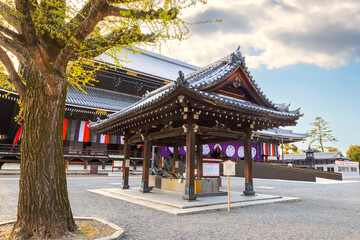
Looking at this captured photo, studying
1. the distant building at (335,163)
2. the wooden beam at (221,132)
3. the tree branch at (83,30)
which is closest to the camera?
the tree branch at (83,30)

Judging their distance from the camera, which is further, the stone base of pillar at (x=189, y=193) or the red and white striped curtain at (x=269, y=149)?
the red and white striped curtain at (x=269, y=149)

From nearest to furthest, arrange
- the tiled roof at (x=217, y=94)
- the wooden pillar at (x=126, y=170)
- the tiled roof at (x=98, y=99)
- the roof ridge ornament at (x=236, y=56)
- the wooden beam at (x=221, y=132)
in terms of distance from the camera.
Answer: the tiled roof at (x=217, y=94) < the wooden beam at (x=221, y=132) < the roof ridge ornament at (x=236, y=56) < the wooden pillar at (x=126, y=170) < the tiled roof at (x=98, y=99)

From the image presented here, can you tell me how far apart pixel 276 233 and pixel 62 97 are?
500cm

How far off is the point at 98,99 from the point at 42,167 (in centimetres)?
1756

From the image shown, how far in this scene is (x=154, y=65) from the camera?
29.7 meters

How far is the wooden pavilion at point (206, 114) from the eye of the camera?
7355 millimetres

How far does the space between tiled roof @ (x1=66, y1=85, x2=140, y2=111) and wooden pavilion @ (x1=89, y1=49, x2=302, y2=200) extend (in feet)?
25.1

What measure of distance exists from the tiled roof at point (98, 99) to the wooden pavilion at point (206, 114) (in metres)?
7.65

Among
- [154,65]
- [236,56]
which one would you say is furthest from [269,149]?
[236,56]

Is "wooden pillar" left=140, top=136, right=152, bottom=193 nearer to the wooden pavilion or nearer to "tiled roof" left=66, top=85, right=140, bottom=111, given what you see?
the wooden pavilion

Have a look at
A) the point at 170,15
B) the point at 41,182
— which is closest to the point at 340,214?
the point at 170,15

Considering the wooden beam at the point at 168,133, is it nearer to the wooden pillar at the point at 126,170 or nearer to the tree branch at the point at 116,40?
the wooden pillar at the point at 126,170

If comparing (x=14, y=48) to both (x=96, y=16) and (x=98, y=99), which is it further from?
(x=98, y=99)

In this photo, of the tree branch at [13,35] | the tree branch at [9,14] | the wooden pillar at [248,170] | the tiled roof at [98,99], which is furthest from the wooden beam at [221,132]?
the tiled roof at [98,99]
